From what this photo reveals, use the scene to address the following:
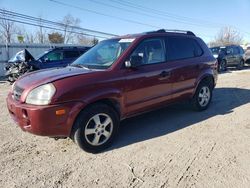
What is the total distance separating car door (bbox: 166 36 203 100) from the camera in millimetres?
5254

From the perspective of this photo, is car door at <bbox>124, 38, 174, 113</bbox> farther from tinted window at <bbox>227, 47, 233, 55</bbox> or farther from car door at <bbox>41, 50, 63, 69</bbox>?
tinted window at <bbox>227, 47, 233, 55</bbox>

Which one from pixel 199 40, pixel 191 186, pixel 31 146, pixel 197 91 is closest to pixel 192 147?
pixel 191 186

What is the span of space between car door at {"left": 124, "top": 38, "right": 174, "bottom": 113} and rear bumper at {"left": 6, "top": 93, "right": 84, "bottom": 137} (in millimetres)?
1049

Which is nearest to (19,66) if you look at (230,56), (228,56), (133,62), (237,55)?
(133,62)

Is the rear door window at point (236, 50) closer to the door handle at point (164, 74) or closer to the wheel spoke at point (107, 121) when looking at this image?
the door handle at point (164, 74)

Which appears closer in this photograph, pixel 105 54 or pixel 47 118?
pixel 47 118

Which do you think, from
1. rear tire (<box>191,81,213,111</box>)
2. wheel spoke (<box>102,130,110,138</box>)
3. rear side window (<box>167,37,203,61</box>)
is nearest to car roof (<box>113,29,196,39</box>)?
rear side window (<box>167,37,203,61</box>)

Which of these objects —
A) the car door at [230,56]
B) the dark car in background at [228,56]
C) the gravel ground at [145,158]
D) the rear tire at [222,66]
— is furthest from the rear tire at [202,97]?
the car door at [230,56]

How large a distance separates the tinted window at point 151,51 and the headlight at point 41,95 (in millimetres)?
1635

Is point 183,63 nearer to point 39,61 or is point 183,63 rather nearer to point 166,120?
point 166,120

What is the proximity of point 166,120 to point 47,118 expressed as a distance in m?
2.85

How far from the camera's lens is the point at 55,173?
11.3ft

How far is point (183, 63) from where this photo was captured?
17.9 ft

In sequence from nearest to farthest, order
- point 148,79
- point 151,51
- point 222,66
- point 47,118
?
point 47,118 → point 148,79 → point 151,51 → point 222,66
